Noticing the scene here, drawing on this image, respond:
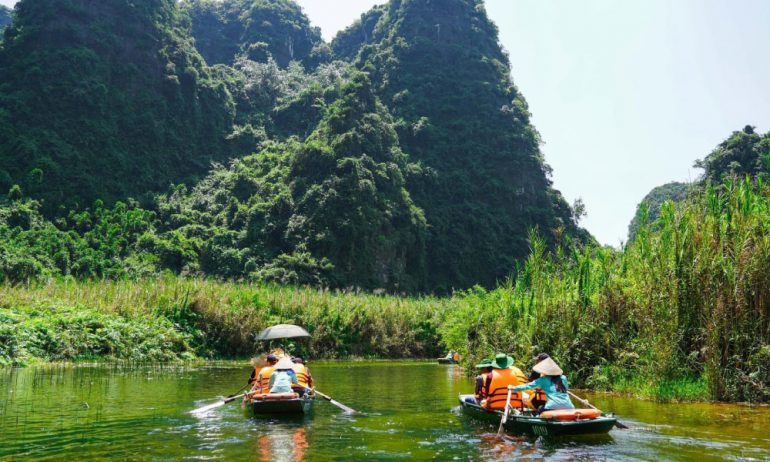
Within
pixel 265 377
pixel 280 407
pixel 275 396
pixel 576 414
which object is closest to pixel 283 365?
pixel 265 377

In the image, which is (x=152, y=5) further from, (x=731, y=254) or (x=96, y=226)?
(x=731, y=254)

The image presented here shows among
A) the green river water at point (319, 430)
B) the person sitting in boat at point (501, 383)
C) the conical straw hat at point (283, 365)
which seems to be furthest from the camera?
the conical straw hat at point (283, 365)

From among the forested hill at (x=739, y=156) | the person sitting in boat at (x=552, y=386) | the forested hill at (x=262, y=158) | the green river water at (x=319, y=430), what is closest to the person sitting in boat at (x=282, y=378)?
the green river water at (x=319, y=430)

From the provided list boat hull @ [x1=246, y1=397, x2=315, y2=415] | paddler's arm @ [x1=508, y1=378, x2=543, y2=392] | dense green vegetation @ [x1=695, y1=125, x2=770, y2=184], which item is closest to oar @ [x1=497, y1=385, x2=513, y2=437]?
paddler's arm @ [x1=508, y1=378, x2=543, y2=392]

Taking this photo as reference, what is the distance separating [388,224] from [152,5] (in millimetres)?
30377

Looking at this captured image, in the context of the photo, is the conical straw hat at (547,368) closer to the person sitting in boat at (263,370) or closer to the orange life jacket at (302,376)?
the orange life jacket at (302,376)

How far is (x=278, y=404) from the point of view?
10102 millimetres

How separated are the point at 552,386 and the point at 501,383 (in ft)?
3.17

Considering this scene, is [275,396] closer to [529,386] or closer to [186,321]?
[529,386]

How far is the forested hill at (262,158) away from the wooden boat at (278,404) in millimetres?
27352

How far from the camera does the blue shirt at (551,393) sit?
8.62m

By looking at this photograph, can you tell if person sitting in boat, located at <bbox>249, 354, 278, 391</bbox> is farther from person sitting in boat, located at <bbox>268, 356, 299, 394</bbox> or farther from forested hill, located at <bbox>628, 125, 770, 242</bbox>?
forested hill, located at <bbox>628, 125, 770, 242</bbox>

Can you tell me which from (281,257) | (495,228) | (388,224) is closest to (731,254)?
(281,257)

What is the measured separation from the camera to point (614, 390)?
12.5 metres
